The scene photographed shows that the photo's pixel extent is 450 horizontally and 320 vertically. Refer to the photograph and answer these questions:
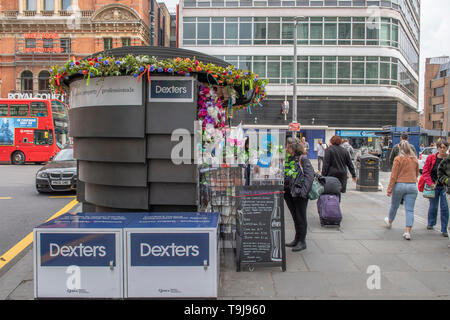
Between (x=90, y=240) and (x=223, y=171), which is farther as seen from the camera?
(x=223, y=171)

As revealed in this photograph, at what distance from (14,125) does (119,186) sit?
70.3 ft

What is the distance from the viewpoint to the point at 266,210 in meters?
4.60

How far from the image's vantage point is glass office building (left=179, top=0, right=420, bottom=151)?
1259 inches

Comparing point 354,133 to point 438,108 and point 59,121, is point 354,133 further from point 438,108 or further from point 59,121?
point 438,108

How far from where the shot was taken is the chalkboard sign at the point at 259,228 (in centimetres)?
457

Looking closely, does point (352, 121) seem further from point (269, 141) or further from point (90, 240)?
point (90, 240)

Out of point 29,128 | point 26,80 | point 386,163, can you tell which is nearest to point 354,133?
point 386,163

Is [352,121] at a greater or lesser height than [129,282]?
greater

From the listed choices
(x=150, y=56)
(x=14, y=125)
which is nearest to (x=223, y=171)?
(x=150, y=56)

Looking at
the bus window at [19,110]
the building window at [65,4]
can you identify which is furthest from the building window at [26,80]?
the bus window at [19,110]

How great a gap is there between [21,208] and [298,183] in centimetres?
748

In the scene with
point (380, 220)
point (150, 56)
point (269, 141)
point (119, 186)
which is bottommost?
point (380, 220)

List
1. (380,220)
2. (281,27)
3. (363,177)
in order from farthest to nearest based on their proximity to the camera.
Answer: (281,27) < (363,177) < (380,220)

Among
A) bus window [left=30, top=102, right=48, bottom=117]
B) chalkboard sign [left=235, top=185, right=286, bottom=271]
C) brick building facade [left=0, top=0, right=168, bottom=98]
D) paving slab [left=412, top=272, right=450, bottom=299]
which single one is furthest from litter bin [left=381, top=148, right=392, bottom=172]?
brick building facade [left=0, top=0, right=168, bottom=98]
